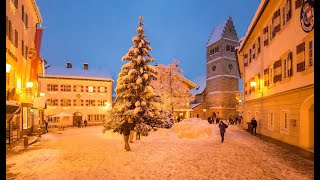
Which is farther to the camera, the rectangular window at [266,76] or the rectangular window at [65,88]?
the rectangular window at [65,88]

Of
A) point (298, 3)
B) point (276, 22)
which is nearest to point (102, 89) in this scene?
point (276, 22)

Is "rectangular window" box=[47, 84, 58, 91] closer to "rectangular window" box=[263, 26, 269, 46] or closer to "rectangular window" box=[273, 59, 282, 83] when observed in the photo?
"rectangular window" box=[263, 26, 269, 46]

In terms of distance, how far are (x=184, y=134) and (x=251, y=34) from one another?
13.7m

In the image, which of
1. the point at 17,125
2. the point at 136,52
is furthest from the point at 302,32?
the point at 17,125

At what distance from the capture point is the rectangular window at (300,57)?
15.1 metres

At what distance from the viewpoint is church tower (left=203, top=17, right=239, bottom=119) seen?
70.9 m

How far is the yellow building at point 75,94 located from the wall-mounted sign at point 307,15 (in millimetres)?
42843

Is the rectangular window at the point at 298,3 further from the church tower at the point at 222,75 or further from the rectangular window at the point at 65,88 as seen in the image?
the church tower at the point at 222,75

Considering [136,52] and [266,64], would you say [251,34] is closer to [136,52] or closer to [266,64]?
[266,64]

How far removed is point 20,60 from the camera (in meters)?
24.3

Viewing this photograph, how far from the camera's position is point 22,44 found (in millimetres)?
25172

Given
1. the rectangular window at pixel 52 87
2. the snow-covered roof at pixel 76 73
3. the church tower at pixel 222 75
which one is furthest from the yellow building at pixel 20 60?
the church tower at pixel 222 75

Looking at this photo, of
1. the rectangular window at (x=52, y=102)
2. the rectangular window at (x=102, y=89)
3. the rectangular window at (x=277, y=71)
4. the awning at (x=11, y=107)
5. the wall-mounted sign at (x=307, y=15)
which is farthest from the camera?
the rectangular window at (x=102, y=89)

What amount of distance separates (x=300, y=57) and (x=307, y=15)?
8.21 ft
